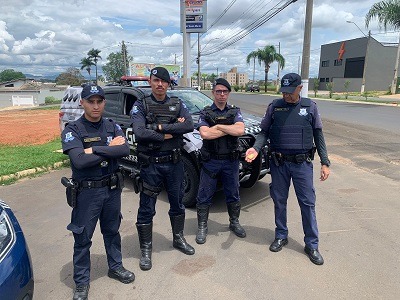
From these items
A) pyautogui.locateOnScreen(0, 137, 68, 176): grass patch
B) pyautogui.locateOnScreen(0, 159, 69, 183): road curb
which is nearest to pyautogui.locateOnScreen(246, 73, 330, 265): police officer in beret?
pyautogui.locateOnScreen(0, 159, 69, 183): road curb

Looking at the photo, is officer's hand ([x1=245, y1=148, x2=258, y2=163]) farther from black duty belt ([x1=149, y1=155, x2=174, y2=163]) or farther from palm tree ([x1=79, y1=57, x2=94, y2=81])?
palm tree ([x1=79, y1=57, x2=94, y2=81])

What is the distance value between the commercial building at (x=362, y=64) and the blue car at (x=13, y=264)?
5005 centimetres

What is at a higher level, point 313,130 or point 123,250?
point 313,130

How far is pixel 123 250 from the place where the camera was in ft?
11.1

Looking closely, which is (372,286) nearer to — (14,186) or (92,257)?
(92,257)

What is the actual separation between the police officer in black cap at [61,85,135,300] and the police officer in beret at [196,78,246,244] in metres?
1.10

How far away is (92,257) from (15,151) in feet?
20.4

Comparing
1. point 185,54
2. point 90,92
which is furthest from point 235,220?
point 185,54

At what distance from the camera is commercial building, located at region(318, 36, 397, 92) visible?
47688 millimetres

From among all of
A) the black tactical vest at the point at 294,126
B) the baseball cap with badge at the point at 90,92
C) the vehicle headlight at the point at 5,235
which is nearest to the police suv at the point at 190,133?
the black tactical vest at the point at 294,126

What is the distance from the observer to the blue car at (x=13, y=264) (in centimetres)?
187

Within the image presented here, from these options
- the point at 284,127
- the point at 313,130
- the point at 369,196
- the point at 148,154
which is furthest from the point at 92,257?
the point at 369,196

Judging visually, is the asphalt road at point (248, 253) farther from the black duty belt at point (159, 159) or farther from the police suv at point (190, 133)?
the black duty belt at point (159, 159)

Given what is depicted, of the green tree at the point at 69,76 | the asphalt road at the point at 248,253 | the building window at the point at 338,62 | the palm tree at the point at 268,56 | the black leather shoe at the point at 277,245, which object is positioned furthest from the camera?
the green tree at the point at 69,76
